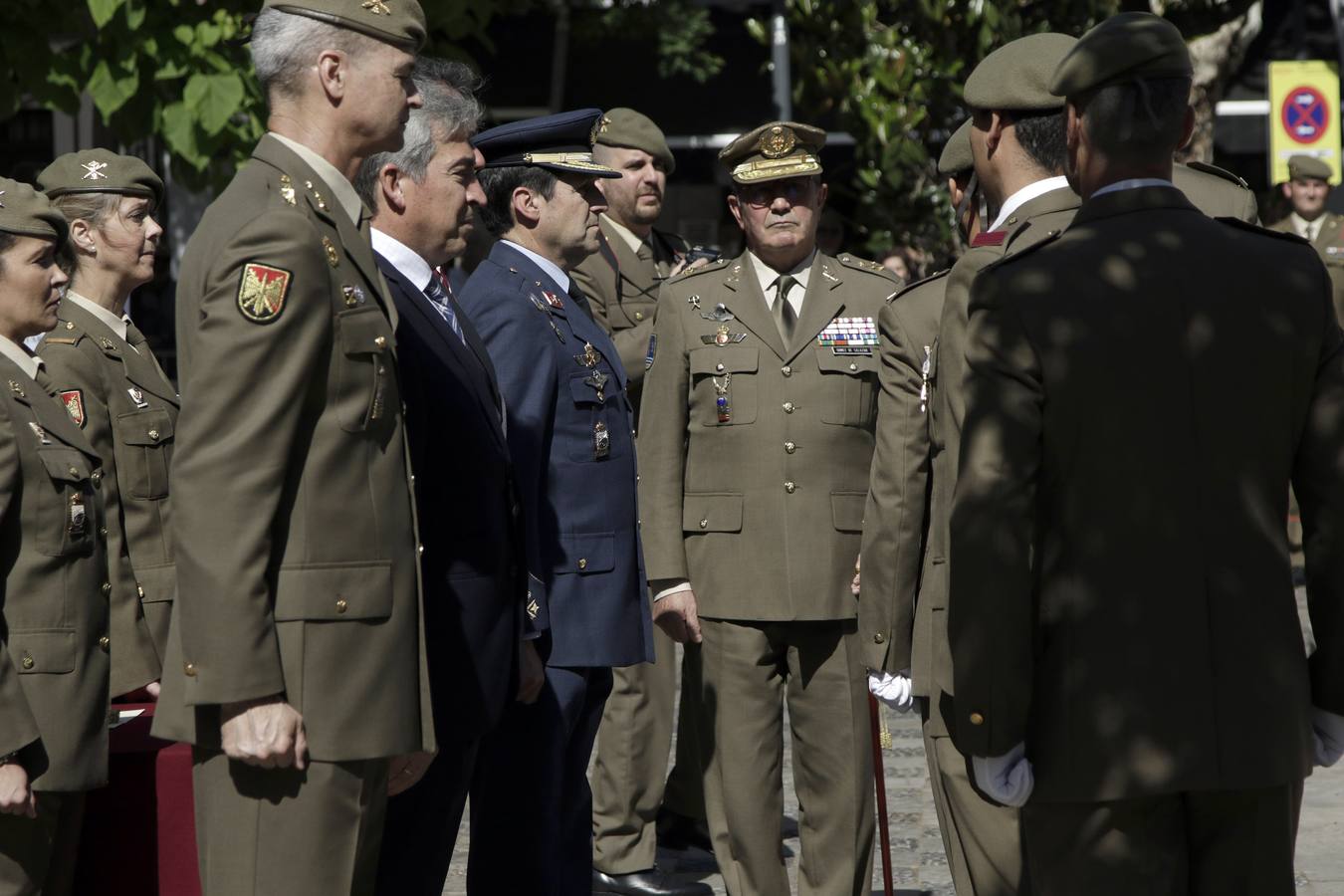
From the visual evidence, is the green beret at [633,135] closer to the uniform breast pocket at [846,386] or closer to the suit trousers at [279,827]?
the uniform breast pocket at [846,386]

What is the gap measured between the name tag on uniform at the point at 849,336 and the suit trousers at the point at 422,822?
6.68ft

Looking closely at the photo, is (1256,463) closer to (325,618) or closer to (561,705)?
(325,618)

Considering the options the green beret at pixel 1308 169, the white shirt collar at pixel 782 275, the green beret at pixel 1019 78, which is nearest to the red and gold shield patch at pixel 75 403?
the white shirt collar at pixel 782 275

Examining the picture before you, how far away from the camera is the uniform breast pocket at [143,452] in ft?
18.1

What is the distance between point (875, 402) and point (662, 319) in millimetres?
689

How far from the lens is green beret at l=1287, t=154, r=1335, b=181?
1248 centimetres

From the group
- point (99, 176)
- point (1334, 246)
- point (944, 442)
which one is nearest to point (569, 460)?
point (944, 442)

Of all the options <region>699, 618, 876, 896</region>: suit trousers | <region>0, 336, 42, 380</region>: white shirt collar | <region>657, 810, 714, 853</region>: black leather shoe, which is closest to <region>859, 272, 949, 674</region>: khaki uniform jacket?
<region>699, 618, 876, 896</region>: suit trousers

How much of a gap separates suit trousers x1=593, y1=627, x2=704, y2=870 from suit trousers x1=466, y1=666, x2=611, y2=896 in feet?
4.71

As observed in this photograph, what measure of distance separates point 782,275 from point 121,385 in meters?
1.99

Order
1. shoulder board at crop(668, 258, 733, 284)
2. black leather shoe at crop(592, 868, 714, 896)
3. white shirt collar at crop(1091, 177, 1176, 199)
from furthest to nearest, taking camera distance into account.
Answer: black leather shoe at crop(592, 868, 714, 896) < shoulder board at crop(668, 258, 733, 284) < white shirt collar at crop(1091, 177, 1176, 199)

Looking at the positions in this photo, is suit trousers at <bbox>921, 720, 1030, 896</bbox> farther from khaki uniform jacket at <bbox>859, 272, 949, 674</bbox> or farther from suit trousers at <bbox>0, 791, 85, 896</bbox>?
suit trousers at <bbox>0, 791, 85, 896</bbox>

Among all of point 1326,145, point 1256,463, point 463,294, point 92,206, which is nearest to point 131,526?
point 92,206

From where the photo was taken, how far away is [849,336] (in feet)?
17.8
